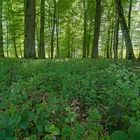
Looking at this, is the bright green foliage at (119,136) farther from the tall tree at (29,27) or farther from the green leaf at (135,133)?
the tall tree at (29,27)

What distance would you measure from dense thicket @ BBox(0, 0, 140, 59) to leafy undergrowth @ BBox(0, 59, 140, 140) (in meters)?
9.47

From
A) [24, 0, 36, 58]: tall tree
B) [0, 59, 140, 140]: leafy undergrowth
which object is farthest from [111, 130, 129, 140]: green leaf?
[24, 0, 36, 58]: tall tree

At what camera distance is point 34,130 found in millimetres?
2527

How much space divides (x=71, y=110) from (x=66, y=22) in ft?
117

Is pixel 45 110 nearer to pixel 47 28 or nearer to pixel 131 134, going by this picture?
pixel 131 134

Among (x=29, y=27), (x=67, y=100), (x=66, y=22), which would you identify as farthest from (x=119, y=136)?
(x=66, y=22)

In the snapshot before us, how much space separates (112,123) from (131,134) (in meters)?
1.56

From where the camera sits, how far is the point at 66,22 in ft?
127

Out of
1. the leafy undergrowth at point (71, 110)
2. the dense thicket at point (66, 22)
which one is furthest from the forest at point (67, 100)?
the dense thicket at point (66, 22)

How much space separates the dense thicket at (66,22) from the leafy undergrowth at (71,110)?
31.1ft

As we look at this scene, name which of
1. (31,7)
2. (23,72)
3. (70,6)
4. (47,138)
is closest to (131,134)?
(47,138)

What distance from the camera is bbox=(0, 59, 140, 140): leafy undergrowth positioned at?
1948 mm

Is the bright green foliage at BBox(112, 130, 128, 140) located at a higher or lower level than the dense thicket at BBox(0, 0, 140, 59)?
lower

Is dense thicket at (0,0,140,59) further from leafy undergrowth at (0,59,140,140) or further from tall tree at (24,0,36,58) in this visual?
leafy undergrowth at (0,59,140,140)
